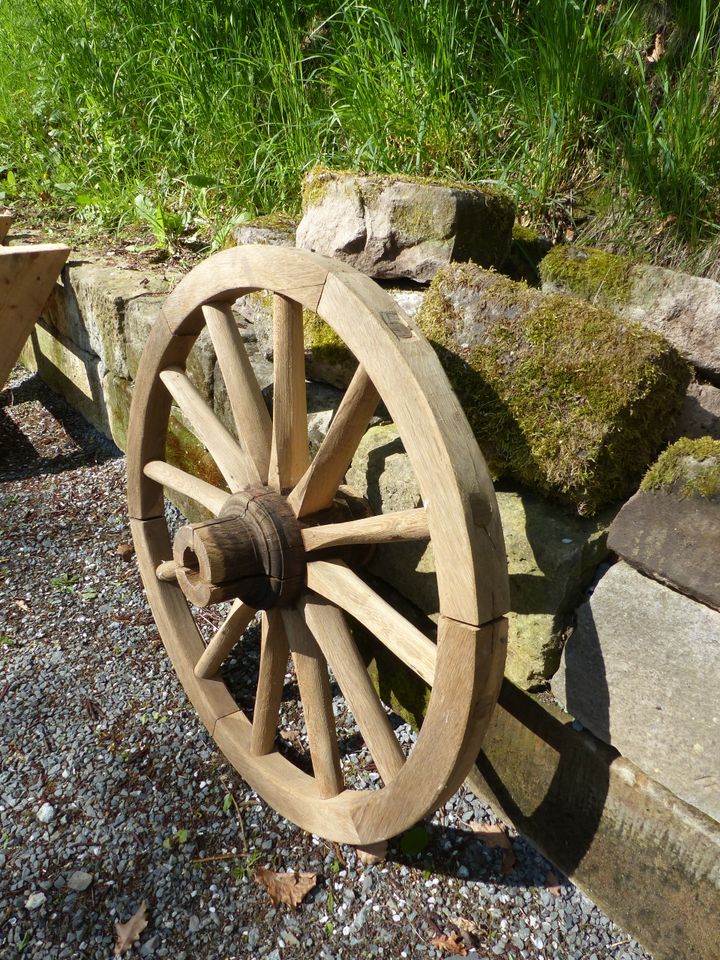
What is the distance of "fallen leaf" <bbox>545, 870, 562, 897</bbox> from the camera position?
69.7 inches

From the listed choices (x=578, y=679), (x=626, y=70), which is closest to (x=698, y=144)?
(x=626, y=70)

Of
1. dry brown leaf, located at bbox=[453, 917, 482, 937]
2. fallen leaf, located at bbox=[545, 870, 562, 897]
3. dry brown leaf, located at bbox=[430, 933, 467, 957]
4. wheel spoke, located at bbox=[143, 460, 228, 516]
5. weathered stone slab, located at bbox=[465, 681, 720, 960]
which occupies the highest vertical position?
wheel spoke, located at bbox=[143, 460, 228, 516]

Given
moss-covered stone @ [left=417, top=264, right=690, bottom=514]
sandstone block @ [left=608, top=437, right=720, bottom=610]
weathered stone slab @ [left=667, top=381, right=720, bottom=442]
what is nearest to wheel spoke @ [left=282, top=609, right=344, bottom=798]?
moss-covered stone @ [left=417, top=264, right=690, bottom=514]

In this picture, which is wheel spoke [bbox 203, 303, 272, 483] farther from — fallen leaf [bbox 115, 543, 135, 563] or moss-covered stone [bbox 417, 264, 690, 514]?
fallen leaf [bbox 115, 543, 135, 563]

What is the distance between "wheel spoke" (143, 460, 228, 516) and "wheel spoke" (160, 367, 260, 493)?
6cm

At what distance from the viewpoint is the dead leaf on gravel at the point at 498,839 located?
183 cm

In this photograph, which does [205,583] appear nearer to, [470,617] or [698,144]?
[470,617]

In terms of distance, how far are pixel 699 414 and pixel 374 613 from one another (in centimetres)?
95

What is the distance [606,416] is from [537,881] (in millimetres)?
1137

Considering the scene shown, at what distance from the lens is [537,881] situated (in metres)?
1.80

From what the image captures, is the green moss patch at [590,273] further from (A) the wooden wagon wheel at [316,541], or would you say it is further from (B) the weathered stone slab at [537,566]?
(A) the wooden wagon wheel at [316,541]

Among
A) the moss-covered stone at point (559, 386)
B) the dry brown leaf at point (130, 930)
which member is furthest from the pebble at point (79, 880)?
the moss-covered stone at point (559, 386)

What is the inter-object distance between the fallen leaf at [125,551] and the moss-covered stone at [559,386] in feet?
5.47

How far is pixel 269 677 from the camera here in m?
1.88
